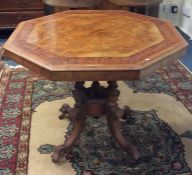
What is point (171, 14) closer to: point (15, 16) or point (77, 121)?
point (15, 16)

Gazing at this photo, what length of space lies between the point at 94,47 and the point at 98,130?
0.73 m

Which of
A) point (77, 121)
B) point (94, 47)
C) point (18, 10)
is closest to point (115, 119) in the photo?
point (77, 121)

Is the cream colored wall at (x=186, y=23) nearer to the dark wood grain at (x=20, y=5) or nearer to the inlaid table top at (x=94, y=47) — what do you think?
the dark wood grain at (x=20, y=5)

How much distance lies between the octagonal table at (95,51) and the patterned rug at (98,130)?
101mm

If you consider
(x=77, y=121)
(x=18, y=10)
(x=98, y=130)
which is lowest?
(x=98, y=130)

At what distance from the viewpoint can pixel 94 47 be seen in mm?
1658

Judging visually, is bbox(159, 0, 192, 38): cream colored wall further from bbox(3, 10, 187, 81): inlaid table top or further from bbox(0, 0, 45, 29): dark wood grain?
bbox(3, 10, 187, 81): inlaid table top

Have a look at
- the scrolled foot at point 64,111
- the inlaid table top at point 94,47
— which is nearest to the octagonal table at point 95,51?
the inlaid table top at point 94,47

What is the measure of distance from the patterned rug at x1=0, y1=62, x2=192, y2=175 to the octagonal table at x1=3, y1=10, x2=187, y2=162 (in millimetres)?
101

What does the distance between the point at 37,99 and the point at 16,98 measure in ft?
0.55

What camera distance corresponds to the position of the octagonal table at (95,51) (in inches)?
58.0

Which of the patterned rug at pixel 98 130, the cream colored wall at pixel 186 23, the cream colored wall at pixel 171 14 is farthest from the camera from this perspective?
the cream colored wall at pixel 171 14

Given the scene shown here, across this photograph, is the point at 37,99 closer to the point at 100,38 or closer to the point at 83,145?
the point at 83,145

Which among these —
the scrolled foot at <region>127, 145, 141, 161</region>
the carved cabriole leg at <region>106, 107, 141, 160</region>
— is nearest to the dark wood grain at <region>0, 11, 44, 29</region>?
the carved cabriole leg at <region>106, 107, 141, 160</region>
